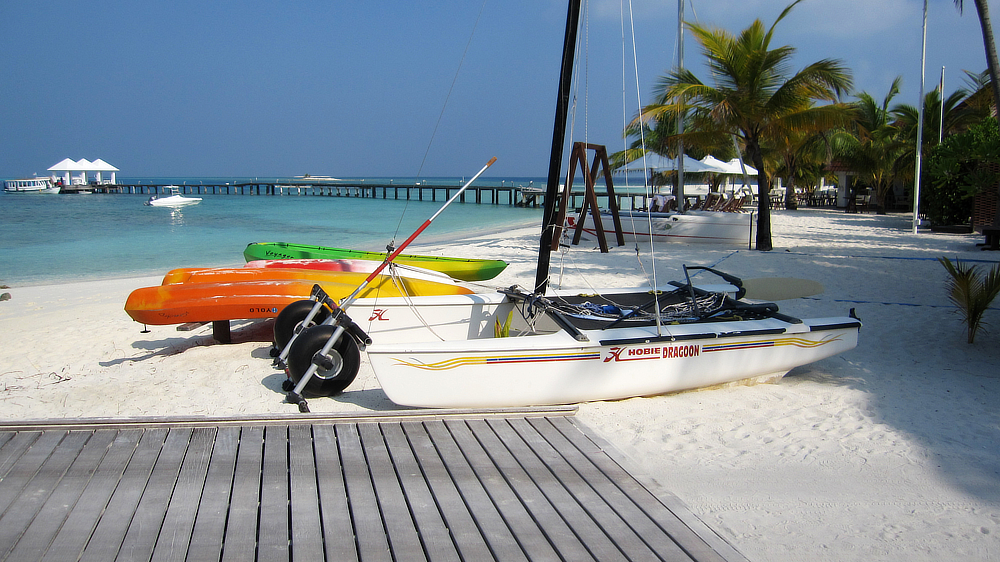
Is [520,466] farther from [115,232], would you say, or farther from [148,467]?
[115,232]

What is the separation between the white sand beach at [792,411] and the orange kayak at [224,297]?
0.49 m

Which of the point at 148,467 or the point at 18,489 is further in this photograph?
the point at 148,467

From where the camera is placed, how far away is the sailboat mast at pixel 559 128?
583 cm

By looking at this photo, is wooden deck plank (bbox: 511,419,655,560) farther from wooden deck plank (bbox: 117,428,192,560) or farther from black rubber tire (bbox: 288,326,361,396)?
wooden deck plank (bbox: 117,428,192,560)

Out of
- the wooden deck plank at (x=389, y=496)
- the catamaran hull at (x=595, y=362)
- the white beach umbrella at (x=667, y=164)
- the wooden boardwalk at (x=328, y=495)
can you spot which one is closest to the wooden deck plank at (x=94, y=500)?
the wooden boardwalk at (x=328, y=495)

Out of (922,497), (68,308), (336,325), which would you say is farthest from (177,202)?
(922,497)

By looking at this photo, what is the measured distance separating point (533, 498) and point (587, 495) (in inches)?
11.1

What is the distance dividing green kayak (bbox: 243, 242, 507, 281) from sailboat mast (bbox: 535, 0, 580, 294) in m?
2.76

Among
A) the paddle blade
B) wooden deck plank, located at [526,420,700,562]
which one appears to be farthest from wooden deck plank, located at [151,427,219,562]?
the paddle blade

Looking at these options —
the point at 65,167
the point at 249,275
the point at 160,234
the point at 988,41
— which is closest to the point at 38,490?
the point at 249,275

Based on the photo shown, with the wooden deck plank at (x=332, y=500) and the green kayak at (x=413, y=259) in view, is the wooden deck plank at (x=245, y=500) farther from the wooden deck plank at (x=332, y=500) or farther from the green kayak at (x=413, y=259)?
the green kayak at (x=413, y=259)

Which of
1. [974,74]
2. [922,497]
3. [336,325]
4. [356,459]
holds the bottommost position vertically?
[922,497]

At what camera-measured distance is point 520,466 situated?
11.2 ft

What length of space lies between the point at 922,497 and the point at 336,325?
13.2ft
